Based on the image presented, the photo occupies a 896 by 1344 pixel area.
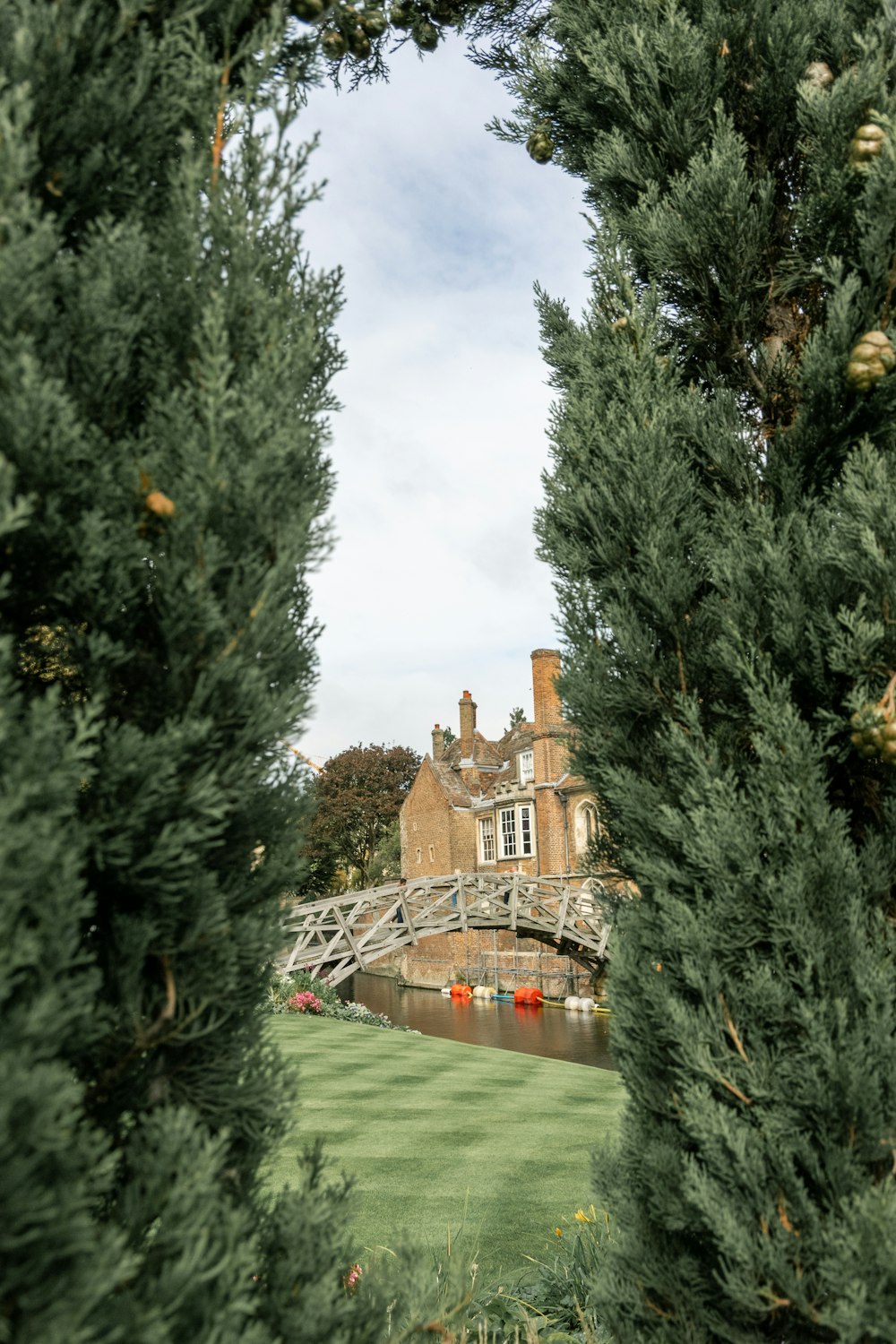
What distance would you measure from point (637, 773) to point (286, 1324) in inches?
92.4

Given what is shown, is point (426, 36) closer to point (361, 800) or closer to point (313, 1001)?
point (313, 1001)

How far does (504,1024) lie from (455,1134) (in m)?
17.9

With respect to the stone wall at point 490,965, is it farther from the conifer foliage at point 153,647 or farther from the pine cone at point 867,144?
the conifer foliage at point 153,647

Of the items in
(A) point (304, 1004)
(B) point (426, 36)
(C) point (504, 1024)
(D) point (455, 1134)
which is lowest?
(C) point (504, 1024)

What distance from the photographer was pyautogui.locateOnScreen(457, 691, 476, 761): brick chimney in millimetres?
45778

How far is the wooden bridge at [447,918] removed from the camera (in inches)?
939

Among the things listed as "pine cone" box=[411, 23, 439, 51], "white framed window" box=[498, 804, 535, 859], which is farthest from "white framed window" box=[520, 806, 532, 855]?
"pine cone" box=[411, 23, 439, 51]

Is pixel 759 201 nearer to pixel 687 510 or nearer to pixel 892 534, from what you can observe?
pixel 687 510

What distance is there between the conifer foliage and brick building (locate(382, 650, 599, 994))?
26.7 meters

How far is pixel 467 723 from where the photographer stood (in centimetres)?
A: 4650

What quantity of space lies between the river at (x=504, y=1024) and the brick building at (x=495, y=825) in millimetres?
2015

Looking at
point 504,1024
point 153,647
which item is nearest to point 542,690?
point 504,1024

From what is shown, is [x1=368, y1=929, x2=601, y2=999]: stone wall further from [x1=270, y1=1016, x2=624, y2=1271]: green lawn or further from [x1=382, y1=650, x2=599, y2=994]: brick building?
[x1=270, y1=1016, x2=624, y2=1271]: green lawn

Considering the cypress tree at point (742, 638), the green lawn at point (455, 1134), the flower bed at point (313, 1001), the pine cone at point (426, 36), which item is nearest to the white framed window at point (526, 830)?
the flower bed at point (313, 1001)
